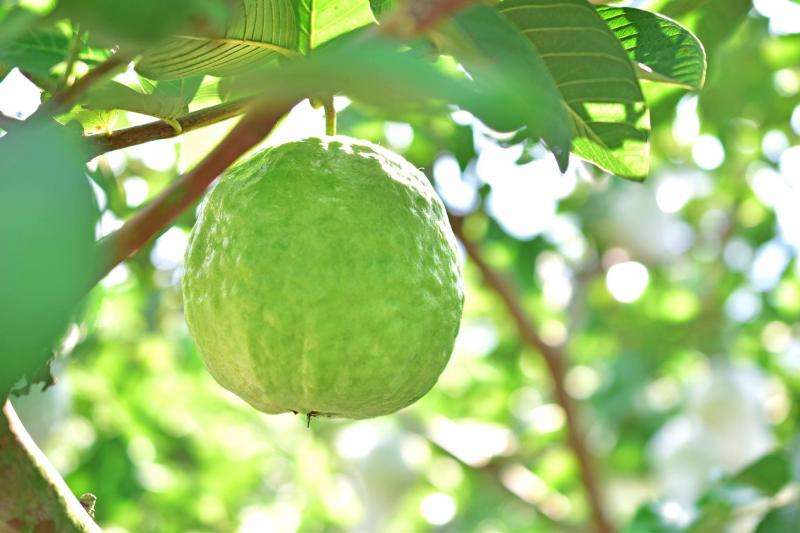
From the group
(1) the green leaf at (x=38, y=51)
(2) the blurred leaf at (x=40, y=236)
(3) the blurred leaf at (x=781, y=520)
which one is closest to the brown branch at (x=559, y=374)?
(3) the blurred leaf at (x=781, y=520)

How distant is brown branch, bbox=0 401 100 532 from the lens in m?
0.75

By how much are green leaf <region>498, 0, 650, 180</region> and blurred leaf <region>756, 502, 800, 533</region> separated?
0.82m

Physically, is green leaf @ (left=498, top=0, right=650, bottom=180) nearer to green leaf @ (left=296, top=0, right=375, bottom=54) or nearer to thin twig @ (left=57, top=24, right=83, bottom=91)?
green leaf @ (left=296, top=0, right=375, bottom=54)

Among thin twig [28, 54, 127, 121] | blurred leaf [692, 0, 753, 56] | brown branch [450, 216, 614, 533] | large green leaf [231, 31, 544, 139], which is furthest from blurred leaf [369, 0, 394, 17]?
brown branch [450, 216, 614, 533]

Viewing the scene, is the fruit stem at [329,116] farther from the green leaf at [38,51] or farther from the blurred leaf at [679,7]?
the blurred leaf at [679,7]

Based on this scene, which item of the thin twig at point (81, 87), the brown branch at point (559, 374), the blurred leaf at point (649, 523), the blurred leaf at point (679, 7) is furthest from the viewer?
the brown branch at point (559, 374)

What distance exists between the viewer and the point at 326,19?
78cm

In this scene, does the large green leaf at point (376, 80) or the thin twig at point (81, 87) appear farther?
the thin twig at point (81, 87)

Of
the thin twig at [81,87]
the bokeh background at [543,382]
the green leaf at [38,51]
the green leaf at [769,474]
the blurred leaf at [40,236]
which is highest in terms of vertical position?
the blurred leaf at [40,236]

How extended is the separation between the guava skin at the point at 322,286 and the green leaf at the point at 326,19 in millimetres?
99

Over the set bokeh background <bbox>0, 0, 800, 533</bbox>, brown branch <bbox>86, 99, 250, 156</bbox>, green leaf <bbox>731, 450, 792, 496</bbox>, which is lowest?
bokeh background <bbox>0, 0, 800, 533</bbox>

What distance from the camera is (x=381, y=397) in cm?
79

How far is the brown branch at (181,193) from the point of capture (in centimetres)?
79

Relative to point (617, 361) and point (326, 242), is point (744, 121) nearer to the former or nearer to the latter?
point (617, 361)
